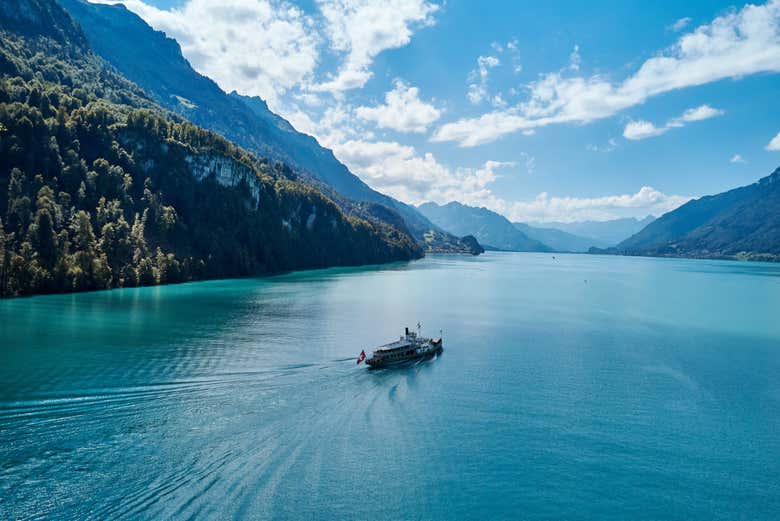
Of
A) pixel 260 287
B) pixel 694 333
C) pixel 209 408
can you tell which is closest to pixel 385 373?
pixel 209 408

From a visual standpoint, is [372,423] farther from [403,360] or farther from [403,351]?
[403,351]

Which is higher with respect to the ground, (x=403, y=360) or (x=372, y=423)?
(x=403, y=360)

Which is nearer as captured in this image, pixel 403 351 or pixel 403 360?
pixel 403 360

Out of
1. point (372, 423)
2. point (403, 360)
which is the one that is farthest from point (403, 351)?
point (372, 423)

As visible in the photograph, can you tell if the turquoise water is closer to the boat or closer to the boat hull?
the boat hull

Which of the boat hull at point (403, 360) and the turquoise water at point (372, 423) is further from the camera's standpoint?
the boat hull at point (403, 360)

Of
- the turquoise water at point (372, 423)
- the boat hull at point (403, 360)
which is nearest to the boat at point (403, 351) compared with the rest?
the boat hull at point (403, 360)

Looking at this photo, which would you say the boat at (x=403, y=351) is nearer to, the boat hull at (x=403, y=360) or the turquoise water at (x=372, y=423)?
the boat hull at (x=403, y=360)
